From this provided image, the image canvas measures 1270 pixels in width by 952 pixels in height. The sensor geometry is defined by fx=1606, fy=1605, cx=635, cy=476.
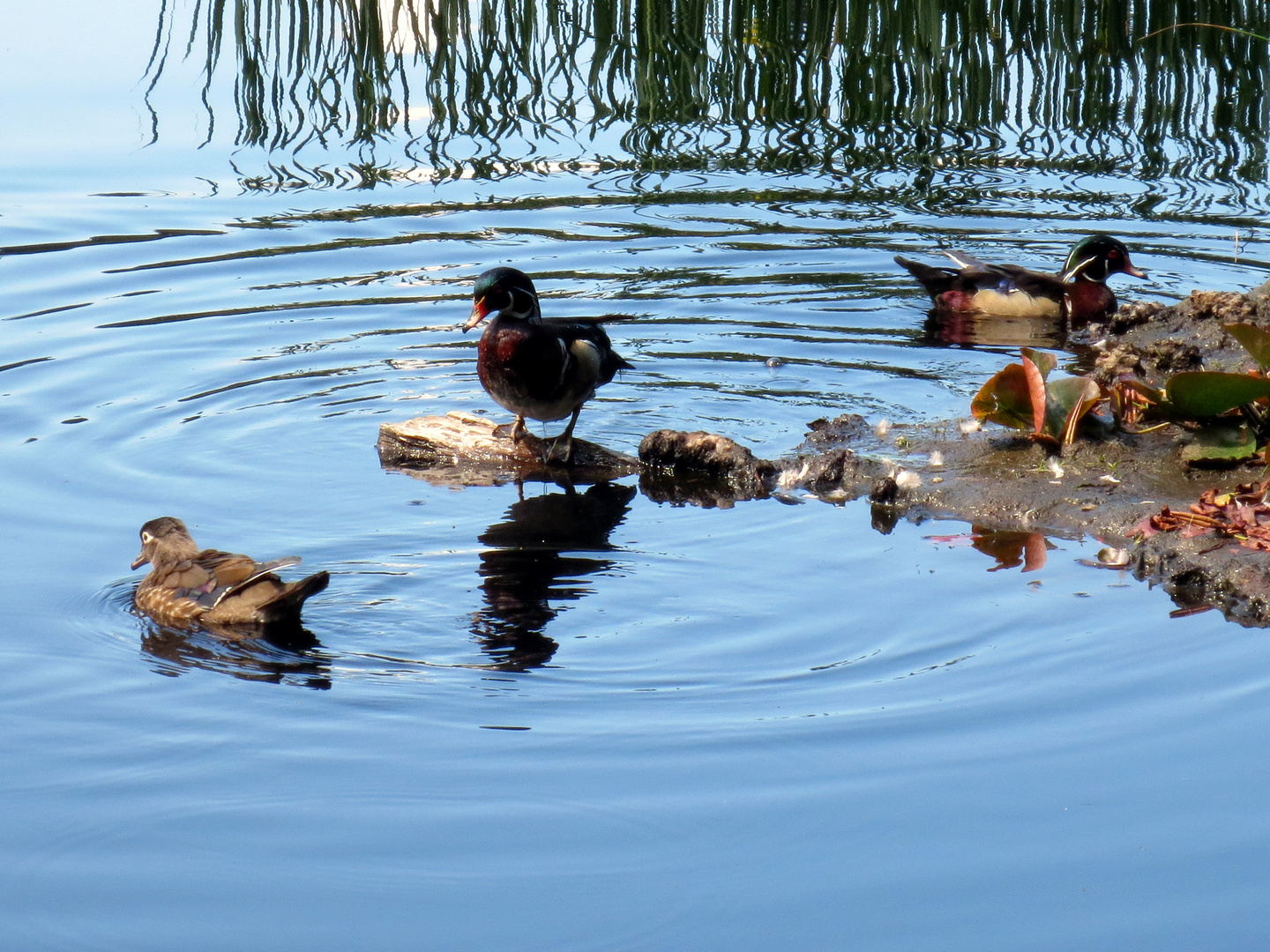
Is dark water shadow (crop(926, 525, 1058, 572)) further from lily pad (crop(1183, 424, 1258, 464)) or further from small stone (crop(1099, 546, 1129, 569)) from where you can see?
lily pad (crop(1183, 424, 1258, 464))

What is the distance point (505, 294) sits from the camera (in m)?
8.70

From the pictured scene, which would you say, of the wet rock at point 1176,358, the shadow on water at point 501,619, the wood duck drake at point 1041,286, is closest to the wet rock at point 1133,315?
the wood duck drake at point 1041,286

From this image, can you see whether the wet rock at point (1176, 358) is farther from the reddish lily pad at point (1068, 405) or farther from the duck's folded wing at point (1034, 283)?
the duck's folded wing at point (1034, 283)

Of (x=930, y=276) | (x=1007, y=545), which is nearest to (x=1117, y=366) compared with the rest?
(x=1007, y=545)

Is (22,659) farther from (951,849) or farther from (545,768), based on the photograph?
(951,849)

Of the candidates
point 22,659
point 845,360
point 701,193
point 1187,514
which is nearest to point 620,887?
point 22,659

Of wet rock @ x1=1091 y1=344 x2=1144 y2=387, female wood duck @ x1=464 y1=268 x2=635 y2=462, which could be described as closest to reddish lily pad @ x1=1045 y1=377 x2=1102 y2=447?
wet rock @ x1=1091 y1=344 x2=1144 y2=387

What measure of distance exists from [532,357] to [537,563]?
5.49ft

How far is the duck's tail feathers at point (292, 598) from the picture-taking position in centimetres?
601

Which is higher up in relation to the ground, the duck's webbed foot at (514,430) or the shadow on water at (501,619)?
the duck's webbed foot at (514,430)

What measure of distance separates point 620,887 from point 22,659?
2694 millimetres

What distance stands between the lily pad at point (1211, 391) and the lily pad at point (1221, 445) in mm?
92

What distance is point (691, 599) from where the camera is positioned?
21.1 feet

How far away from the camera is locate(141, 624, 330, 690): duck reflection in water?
5.76 m
